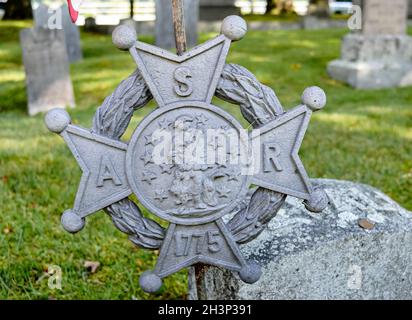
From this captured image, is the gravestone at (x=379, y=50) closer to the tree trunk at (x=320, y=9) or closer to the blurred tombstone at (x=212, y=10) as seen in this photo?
the blurred tombstone at (x=212, y=10)

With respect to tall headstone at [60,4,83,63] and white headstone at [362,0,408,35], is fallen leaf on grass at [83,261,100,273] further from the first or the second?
tall headstone at [60,4,83,63]

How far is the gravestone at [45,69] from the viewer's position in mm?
6961

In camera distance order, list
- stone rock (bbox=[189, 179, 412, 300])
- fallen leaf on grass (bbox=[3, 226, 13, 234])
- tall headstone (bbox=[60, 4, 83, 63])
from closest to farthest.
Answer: stone rock (bbox=[189, 179, 412, 300]) → fallen leaf on grass (bbox=[3, 226, 13, 234]) → tall headstone (bbox=[60, 4, 83, 63])

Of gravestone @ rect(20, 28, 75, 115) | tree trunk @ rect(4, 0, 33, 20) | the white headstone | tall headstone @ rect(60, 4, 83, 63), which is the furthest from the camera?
tree trunk @ rect(4, 0, 33, 20)

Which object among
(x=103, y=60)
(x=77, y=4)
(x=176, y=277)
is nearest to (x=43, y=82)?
(x=103, y=60)

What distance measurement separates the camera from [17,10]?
1922cm

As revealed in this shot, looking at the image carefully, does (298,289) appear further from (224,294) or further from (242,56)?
(242,56)

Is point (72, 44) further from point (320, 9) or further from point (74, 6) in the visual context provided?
Answer: point (320, 9)

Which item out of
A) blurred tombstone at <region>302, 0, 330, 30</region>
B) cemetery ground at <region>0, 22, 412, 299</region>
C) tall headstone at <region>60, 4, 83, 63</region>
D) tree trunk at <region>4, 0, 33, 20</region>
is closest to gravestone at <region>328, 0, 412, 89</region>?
cemetery ground at <region>0, 22, 412, 299</region>

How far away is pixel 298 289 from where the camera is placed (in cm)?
237

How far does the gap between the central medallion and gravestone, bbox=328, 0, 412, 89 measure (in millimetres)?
6139

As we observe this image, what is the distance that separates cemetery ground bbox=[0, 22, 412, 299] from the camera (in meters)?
3.06

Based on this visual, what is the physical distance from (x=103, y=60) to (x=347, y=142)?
5.36 m

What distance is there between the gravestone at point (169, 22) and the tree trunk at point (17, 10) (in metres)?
10.8
